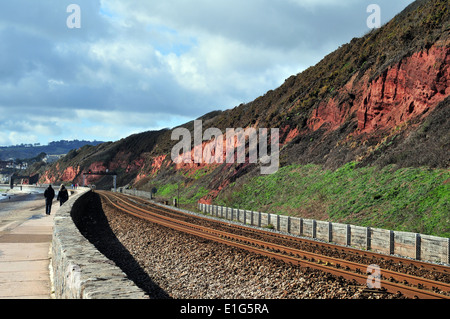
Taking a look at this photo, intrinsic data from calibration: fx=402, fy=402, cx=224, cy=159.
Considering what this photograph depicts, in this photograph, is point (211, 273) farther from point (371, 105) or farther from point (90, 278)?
point (371, 105)

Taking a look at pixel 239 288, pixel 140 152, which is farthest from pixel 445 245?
pixel 140 152

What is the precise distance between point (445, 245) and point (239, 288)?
27.0 ft

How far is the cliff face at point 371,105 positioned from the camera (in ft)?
82.3

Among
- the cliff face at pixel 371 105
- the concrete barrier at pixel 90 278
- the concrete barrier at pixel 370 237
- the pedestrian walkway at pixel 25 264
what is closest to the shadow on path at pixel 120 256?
the pedestrian walkway at pixel 25 264

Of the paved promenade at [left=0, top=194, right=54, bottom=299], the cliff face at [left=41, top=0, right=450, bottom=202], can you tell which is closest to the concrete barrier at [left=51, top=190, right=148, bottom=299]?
the paved promenade at [left=0, top=194, right=54, bottom=299]

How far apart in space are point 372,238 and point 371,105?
16994 mm

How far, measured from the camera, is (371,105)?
3059 centimetres

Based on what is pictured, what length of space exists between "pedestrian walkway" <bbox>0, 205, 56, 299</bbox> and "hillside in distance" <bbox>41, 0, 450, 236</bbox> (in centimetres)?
1408

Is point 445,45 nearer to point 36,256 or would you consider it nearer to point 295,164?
point 295,164

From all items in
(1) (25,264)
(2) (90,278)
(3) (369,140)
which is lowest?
(1) (25,264)

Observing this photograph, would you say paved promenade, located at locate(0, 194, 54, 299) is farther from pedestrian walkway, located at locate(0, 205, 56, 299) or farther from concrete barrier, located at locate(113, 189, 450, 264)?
concrete barrier, located at locate(113, 189, 450, 264)

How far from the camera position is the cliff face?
987 inches

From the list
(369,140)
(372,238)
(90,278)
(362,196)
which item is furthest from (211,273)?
(369,140)

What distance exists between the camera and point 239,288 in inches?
342
